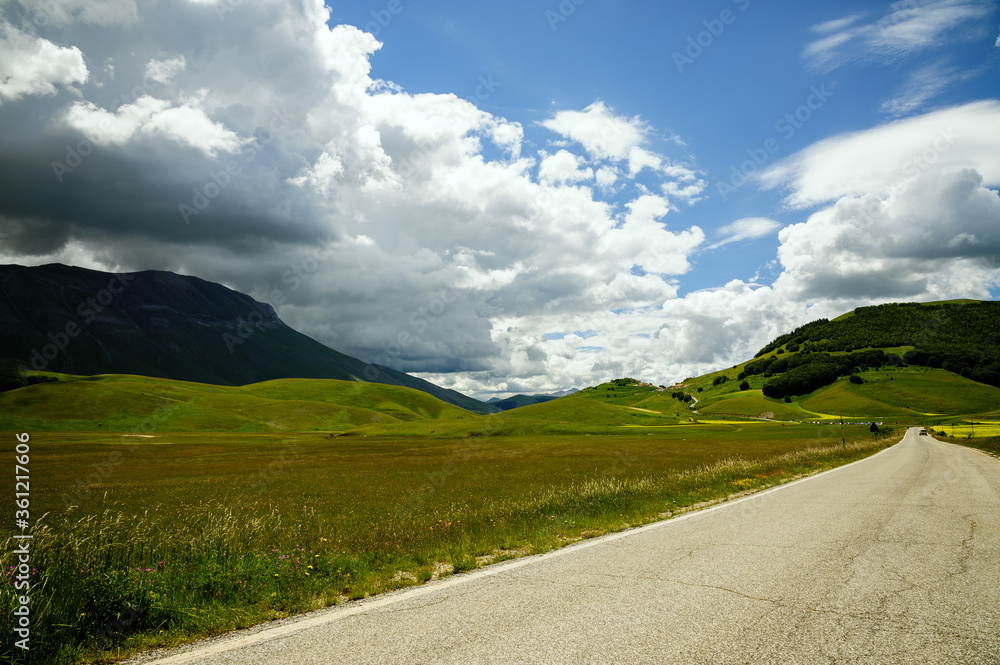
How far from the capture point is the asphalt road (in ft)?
18.3

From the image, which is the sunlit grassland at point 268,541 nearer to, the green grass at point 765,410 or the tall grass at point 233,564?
the tall grass at point 233,564

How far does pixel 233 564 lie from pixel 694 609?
8884mm

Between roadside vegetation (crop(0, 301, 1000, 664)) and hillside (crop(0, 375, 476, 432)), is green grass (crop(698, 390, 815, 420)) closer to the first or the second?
roadside vegetation (crop(0, 301, 1000, 664))

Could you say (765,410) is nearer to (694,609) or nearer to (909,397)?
(909,397)

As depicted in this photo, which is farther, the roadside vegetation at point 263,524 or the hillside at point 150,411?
the hillside at point 150,411

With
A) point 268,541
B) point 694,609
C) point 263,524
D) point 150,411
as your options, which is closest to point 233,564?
point 268,541

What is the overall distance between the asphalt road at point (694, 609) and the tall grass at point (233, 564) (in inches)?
43.5

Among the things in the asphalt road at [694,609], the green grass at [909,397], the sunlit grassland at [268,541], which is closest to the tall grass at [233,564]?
the sunlit grassland at [268,541]

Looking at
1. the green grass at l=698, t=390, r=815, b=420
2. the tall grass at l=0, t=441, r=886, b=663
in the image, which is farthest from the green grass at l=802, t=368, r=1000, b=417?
the tall grass at l=0, t=441, r=886, b=663

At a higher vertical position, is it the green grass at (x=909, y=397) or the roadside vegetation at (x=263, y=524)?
the roadside vegetation at (x=263, y=524)

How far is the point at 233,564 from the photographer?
9594 mm

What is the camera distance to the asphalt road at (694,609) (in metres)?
5.57

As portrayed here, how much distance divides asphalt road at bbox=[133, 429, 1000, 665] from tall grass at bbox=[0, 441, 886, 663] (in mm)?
1104

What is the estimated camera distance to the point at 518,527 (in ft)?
47.5
